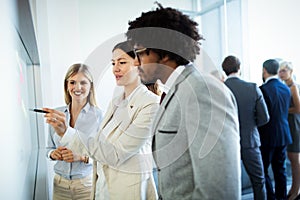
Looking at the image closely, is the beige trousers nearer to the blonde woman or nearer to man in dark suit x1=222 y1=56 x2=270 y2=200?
man in dark suit x1=222 y1=56 x2=270 y2=200

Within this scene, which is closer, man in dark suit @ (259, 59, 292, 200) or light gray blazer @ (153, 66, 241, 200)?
light gray blazer @ (153, 66, 241, 200)

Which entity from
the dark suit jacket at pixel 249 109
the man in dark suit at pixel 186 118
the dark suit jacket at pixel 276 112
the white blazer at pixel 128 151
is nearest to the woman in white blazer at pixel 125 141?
the white blazer at pixel 128 151

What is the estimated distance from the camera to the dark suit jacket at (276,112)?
254 centimetres

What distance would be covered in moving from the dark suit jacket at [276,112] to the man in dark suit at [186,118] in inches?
67.2

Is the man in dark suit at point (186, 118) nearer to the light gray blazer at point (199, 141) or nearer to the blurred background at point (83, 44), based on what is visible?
the light gray blazer at point (199, 141)

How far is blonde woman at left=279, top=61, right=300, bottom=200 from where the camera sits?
8.91ft

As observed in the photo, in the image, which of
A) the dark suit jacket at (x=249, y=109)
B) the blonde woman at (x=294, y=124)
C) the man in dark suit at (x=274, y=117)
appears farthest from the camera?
the blonde woman at (x=294, y=124)

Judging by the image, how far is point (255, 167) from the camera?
2377 millimetres

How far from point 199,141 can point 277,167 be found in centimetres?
215

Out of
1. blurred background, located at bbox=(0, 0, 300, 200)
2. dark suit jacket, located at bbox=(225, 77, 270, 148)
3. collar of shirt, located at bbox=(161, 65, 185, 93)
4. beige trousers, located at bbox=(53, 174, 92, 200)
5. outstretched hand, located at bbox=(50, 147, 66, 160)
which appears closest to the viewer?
collar of shirt, located at bbox=(161, 65, 185, 93)

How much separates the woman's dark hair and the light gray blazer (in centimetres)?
9

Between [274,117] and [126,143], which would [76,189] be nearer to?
[126,143]

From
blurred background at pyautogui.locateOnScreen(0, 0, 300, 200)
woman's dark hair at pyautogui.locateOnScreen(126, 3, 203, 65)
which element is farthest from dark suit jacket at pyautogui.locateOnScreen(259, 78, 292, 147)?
woman's dark hair at pyautogui.locateOnScreen(126, 3, 203, 65)

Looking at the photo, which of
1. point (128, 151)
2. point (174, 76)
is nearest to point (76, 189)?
point (128, 151)
